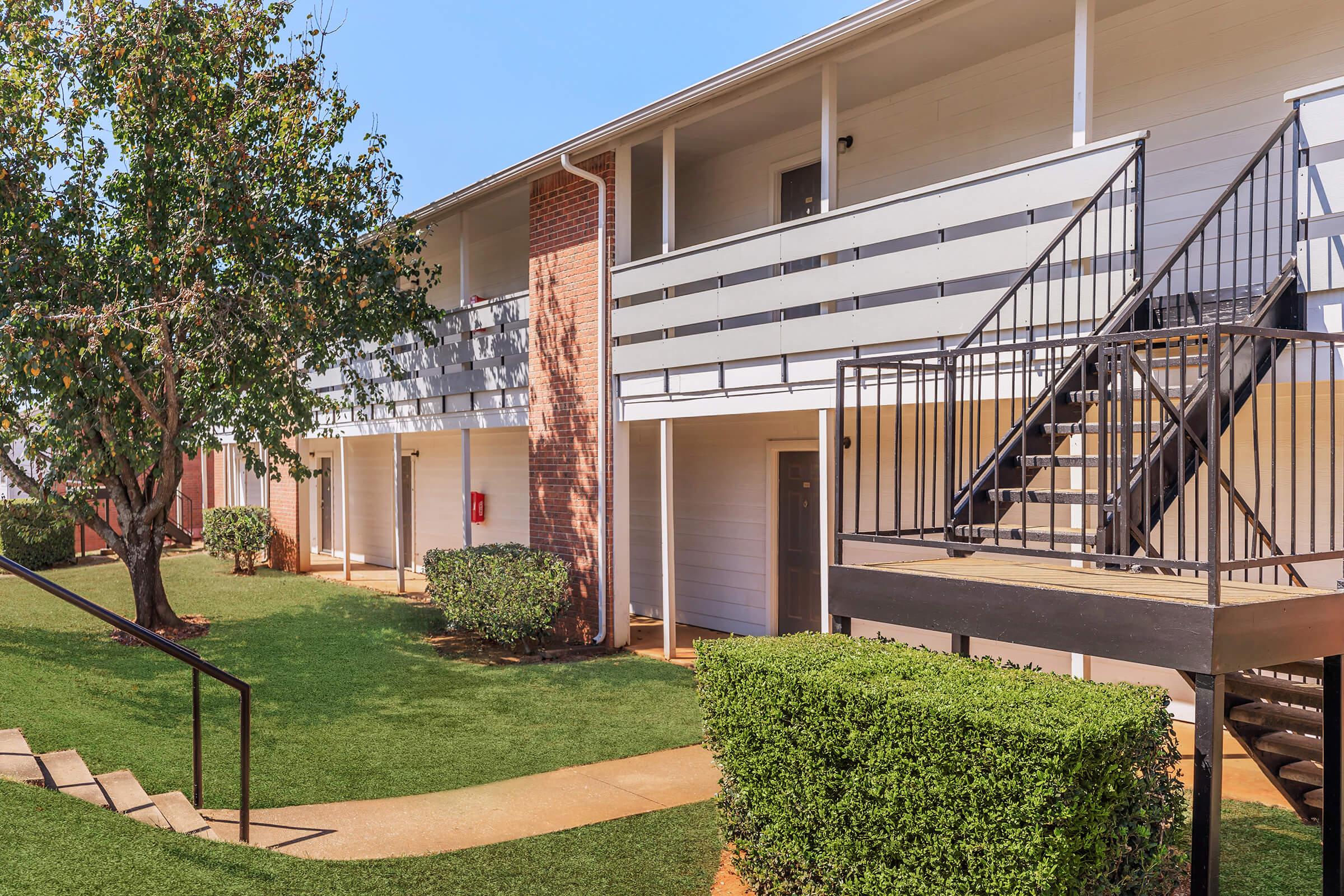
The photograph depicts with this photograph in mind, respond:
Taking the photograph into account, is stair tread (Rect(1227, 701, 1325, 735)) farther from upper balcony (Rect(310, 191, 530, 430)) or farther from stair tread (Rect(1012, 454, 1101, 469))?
upper balcony (Rect(310, 191, 530, 430))

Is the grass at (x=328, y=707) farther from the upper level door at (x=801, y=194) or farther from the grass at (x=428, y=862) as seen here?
the upper level door at (x=801, y=194)

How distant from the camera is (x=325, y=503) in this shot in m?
22.9

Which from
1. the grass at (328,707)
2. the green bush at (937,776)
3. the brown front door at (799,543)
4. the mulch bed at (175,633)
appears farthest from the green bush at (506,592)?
the green bush at (937,776)

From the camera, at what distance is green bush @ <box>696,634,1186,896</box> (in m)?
3.69

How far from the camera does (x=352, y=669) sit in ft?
34.6

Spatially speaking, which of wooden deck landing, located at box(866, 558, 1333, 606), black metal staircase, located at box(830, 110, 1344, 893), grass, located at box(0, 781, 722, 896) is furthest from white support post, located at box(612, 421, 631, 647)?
wooden deck landing, located at box(866, 558, 1333, 606)

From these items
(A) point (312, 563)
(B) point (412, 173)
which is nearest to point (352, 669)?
(A) point (312, 563)

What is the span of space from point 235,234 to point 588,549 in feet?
16.7

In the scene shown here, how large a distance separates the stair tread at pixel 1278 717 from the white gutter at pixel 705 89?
5279 mm

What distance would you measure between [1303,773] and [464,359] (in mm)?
11061

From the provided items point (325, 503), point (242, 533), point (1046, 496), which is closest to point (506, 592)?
point (1046, 496)

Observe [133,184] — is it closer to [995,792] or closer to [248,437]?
[248,437]

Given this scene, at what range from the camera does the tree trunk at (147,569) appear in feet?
39.6

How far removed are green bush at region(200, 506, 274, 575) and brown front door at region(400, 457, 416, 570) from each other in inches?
97.8
